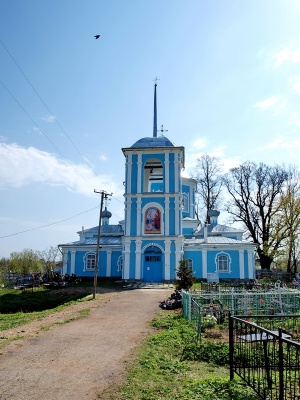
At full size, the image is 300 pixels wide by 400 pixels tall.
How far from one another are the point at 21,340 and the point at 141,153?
71.1ft

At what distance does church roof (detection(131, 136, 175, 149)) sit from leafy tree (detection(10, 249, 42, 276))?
22999 mm

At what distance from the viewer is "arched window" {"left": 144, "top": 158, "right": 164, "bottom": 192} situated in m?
31.8

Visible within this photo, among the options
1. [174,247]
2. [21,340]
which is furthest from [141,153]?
[21,340]

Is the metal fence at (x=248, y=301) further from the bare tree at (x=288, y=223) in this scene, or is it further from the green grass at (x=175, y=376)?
the bare tree at (x=288, y=223)

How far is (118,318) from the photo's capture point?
12625 millimetres

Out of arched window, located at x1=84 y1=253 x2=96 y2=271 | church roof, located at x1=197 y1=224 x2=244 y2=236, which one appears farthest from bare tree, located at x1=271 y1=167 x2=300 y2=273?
arched window, located at x1=84 y1=253 x2=96 y2=271

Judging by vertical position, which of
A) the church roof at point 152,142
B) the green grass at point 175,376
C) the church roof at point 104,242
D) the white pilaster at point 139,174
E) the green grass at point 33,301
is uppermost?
the church roof at point 152,142

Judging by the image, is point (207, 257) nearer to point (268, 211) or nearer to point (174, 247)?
point (174, 247)

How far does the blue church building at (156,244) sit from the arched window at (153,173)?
0.10 metres

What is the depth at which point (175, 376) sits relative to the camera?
A: 5.99 m

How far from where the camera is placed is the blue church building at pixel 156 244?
28094 millimetres

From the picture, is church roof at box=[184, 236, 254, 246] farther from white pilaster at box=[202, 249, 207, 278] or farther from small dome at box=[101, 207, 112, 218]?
small dome at box=[101, 207, 112, 218]

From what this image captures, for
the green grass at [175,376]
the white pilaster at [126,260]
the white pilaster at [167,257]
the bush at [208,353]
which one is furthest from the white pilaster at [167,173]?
the bush at [208,353]

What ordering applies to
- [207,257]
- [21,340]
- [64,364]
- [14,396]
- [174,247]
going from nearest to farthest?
[14,396]
[64,364]
[21,340]
[174,247]
[207,257]
